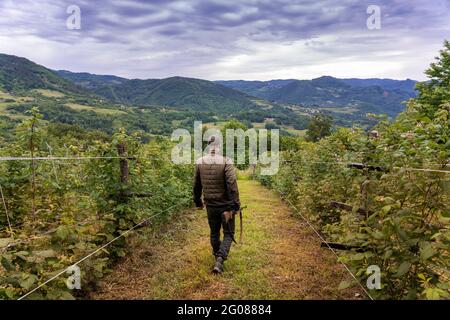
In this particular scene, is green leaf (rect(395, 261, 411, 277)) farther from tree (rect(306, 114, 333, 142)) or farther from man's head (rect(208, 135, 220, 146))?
tree (rect(306, 114, 333, 142))

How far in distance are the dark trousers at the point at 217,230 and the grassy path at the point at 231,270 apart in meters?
0.36

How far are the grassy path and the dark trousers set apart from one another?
356 millimetres

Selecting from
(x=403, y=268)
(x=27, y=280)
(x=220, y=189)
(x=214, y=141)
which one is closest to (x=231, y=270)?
(x=220, y=189)

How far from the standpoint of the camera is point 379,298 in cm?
466

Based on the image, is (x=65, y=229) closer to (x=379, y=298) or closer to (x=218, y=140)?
(x=218, y=140)

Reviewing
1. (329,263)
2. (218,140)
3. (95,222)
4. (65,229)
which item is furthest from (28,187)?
(329,263)

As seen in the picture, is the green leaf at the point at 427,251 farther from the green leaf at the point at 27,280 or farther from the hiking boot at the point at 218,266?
the green leaf at the point at 27,280

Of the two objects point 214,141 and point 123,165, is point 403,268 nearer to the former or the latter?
point 214,141

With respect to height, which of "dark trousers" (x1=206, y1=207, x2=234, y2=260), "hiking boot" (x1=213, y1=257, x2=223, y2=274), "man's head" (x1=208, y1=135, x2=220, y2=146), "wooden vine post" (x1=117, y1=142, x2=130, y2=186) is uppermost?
"man's head" (x1=208, y1=135, x2=220, y2=146)

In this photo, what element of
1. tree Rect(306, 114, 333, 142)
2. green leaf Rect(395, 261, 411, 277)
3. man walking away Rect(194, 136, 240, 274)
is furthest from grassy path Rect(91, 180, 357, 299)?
tree Rect(306, 114, 333, 142)

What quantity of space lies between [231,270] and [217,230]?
0.84m

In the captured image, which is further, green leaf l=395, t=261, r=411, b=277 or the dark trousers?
the dark trousers

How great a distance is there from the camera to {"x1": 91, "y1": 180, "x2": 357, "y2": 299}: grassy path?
6.05m

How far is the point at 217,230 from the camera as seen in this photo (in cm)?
748
